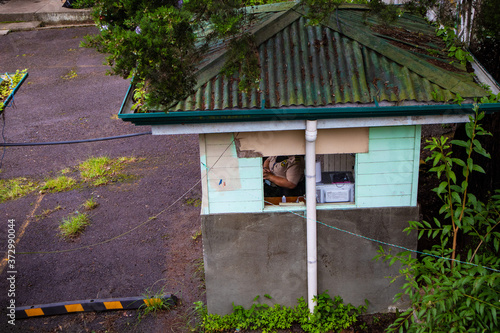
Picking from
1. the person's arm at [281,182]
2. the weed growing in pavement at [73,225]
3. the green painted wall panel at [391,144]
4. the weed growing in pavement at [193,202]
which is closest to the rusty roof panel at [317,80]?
the green painted wall panel at [391,144]

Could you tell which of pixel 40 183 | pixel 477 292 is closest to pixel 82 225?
pixel 40 183

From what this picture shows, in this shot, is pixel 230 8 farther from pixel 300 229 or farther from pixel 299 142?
pixel 300 229

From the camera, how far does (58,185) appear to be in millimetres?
11570

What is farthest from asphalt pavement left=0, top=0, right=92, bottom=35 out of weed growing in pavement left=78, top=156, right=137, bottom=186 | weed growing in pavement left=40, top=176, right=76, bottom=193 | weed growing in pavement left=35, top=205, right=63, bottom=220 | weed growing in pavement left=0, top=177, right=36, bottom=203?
weed growing in pavement left=35, top=205, right=63, bottom=220

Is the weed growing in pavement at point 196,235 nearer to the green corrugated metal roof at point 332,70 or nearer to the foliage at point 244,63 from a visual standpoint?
the green corrugated metal roof at point 332,70

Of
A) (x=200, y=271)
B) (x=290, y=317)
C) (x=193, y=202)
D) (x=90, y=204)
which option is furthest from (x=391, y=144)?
(x=90, y=204)

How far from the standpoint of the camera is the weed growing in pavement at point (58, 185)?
11.5 m

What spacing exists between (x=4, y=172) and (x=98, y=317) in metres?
6.62

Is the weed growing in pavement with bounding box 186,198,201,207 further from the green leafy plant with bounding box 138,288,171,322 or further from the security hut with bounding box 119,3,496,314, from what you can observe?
the security hut with bounding box 119,3,496,314

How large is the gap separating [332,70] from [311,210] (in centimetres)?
182

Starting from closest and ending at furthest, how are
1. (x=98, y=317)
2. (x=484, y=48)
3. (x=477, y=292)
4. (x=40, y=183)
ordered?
1. (x=477, y=292)
2. (x=484, y=48)
3. (x=98, y=317)
4. (x=40, y=183)

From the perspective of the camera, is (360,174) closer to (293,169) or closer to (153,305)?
(293,169)

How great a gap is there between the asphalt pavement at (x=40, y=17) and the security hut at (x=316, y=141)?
52.6 feet

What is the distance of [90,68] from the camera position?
18.3m
